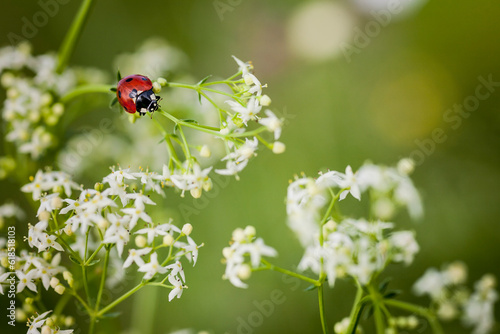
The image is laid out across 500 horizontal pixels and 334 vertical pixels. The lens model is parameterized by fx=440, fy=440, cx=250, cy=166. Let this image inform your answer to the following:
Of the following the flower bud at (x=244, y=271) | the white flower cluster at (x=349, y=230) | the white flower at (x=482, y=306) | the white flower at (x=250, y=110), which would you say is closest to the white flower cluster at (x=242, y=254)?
the flower bud at (x=244, y=271)

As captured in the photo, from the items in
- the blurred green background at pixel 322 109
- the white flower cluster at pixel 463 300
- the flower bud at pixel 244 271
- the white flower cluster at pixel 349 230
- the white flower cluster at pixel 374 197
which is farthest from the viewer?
the blurred green background at pixel 322 109

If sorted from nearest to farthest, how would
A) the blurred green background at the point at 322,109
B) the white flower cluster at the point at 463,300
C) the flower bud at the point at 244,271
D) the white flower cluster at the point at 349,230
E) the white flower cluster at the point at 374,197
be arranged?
the flower bud at the point at 244,271, the white flower cluster at the point at 349,230, the white flower cluster at the point at 374,197, the white flower cluster at the point at 463,300, the blurred green background at the point at 322,109

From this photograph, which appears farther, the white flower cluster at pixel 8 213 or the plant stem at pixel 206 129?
the white flower cluster at pixel 8 213

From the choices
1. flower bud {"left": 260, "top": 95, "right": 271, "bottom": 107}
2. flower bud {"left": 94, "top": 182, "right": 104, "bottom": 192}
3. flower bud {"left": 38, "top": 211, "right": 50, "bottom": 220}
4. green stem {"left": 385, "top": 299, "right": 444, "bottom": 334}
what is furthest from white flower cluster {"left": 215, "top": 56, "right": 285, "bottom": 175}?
green stem {"left": 385, "top": 299, "right": 444, "bottom": 334}

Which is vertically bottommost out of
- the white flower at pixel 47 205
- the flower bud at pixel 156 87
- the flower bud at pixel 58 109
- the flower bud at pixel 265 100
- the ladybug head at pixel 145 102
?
the white flower at pixel 47 205

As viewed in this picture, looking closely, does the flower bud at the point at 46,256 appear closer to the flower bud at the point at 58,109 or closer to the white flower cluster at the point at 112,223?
the white flower cluster at the point at 112,223

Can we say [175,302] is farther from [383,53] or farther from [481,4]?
[481,4]
